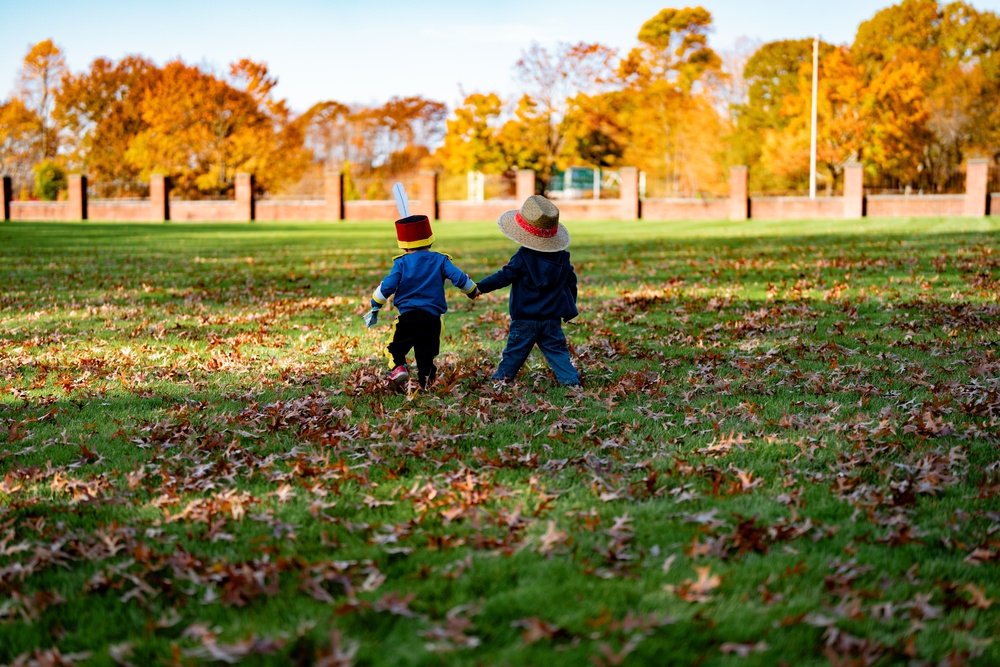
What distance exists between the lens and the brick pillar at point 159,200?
147ft

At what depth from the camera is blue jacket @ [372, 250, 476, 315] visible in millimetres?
6344

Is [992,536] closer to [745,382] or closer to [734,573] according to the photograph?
[734,573]

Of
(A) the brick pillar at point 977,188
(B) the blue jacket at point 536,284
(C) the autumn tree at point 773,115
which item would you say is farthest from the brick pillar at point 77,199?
(B) the blue jacket at point 536,284

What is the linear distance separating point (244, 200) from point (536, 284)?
40651mm

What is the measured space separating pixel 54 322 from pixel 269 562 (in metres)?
7.52

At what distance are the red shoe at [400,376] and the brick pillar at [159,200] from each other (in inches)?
1673

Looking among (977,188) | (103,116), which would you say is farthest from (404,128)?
(977,188)

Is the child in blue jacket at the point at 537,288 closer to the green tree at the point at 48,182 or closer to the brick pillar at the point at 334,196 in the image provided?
the brick pillar at the point at 334,196

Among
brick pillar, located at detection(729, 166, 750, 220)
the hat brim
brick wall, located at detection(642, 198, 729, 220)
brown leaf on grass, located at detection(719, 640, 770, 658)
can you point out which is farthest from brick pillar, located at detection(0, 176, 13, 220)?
brown leaf on grass, located at detection(719, 640, 770, 658)

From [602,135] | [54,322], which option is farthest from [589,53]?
[54,322]

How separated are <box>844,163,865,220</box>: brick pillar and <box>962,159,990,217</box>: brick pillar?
12.9 ft

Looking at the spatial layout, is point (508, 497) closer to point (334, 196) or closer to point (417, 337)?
point (417, 337)

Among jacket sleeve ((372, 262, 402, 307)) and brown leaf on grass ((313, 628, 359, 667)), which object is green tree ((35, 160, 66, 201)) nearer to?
jacket sleeve ((372, 262, 402, 307))

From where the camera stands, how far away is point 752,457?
15.3ft
